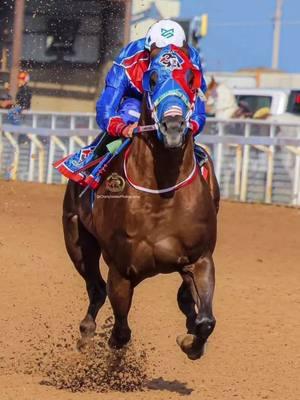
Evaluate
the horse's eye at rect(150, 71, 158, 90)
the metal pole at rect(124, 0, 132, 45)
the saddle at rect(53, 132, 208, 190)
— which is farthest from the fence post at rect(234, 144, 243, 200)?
the horse's eye at rect(150, 71, 158, 90)

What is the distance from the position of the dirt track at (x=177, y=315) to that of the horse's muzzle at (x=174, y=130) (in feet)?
5.06

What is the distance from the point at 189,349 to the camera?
620cm

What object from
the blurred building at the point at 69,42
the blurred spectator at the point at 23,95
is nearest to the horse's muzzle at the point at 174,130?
the blurred building at the point at 69,42

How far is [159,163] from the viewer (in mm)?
6121

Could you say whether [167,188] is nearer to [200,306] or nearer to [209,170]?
[200,306]

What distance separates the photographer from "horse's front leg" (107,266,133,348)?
20.8 feet

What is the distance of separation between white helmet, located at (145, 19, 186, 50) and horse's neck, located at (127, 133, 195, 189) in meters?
0.49

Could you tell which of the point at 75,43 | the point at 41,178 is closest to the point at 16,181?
the point at 41,178

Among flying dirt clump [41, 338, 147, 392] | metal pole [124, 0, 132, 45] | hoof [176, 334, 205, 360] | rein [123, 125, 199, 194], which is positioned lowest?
flying dirt clump [41, 338, 147, 392]

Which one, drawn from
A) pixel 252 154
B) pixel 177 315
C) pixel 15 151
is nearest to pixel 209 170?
pixel 177 315

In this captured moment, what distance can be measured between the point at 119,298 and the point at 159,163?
0.82 meters

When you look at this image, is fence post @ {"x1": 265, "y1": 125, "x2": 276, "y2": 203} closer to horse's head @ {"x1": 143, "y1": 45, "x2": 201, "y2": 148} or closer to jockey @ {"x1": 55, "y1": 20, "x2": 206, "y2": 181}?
jockey @ {"x1": 55, "y1": 20, "x2": 206, "y2": 181}

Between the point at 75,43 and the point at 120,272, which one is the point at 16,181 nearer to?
the point at 75,43

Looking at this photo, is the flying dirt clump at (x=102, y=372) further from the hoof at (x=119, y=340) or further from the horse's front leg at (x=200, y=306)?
the horse's front leg at (x=200, y=306)
